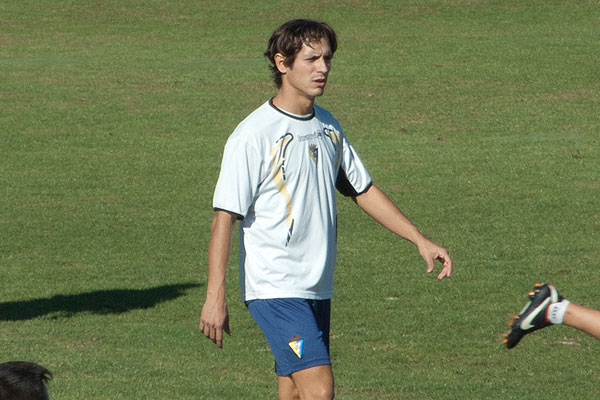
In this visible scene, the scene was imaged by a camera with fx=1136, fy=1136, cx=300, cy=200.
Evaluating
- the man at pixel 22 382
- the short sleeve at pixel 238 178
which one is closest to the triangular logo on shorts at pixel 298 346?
the short sleeve at pixel 238 178

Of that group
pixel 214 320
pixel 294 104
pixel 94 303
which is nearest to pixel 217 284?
pixel 214 320

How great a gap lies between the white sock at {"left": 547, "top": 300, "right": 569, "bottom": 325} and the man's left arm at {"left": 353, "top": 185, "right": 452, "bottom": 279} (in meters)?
0.86

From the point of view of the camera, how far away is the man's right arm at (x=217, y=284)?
5.35 metres

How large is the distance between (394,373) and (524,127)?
51.4 feet

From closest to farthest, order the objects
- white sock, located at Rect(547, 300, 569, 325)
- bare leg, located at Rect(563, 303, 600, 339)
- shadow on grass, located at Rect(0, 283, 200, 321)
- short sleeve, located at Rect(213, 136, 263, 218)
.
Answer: short sleeve, located at Rect(213, 136, 263, 218), bare leg, located at Rect(563, 303, 600, 339), white sock, located at Rect(547, 300, 569, 325), shadow on grass, located at Rect(0, 283, 200, 321)

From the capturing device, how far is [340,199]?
17.6 metres

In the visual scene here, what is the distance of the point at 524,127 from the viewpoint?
2372cm

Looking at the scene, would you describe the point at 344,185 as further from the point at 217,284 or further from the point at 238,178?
the point at 217,284

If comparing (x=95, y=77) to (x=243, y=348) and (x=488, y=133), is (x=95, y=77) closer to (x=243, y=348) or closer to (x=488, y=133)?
(x=488, y=133)

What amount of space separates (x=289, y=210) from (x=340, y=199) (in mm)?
11914

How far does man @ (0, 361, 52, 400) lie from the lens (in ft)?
11.6

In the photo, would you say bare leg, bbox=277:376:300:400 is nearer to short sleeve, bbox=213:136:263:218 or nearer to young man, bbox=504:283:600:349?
short sleeve, bbox=213:136:263:218

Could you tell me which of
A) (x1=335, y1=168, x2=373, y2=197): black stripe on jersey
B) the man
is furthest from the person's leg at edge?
the man

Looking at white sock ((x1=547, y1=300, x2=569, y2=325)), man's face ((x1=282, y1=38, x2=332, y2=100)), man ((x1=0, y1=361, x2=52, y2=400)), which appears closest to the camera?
man ((x1=0, y1=361, x2=52, y2=400))
